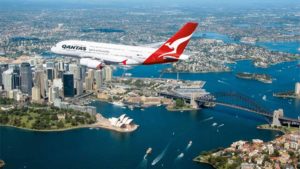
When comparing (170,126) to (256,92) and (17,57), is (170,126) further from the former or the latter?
(17,57)

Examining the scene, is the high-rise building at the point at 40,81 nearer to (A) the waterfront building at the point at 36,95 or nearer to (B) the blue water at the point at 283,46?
(A) the waterfront building at the point at 36,95

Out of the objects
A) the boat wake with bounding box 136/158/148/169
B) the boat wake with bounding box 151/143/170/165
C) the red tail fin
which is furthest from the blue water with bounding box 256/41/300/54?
the red tail fin

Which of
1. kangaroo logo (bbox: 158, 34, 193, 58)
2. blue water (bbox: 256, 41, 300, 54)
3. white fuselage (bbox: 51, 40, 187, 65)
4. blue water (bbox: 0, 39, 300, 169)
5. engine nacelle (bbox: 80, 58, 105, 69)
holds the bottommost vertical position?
blue water (bbox: 0, 39, 300, 169)

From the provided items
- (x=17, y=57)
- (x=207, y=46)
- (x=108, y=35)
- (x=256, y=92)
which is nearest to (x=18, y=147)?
(x=256, y=92)

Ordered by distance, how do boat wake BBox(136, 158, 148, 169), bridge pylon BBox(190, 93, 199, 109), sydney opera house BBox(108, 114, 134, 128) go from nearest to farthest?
boat wake BBox(136, 158, 148, 169) → sydney opera house BBox(108, 114, 134, 128) → bridge pylon BBox(190, 93, 199, 109)

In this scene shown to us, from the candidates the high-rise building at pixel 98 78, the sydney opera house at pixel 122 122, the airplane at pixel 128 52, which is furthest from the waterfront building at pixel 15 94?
the airplane at pixel 128 52

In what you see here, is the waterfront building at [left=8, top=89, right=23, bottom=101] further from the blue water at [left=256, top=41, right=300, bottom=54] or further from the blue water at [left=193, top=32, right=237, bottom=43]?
the blue water at [left=193, top=32, right=237, bottom=43]
